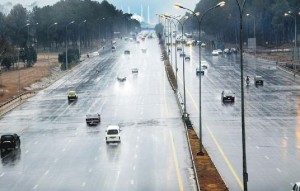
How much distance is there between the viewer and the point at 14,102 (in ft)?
323

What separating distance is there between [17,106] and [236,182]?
59.2 metres

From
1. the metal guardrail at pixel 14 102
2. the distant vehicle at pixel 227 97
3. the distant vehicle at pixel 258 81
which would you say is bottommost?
the metal guardrail at pixel 14 102

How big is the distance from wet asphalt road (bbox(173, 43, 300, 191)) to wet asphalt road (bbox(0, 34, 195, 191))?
10.3ft

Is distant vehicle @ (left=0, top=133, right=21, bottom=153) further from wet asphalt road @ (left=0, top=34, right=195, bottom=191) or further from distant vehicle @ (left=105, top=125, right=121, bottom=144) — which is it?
distant vehicle @ (left=105, top=125, right=121, bottom=144)

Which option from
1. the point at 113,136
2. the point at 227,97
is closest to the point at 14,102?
the point at 227,97

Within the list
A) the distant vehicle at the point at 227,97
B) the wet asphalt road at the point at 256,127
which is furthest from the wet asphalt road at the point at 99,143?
the distant vehicle at the point at 227,97

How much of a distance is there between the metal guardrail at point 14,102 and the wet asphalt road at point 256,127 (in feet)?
84.2

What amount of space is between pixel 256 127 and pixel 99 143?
17.0 metres

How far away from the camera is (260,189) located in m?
40.2

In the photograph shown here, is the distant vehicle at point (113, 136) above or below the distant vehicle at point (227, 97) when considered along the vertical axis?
below

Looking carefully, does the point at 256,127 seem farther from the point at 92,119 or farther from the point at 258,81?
the point at 258,81

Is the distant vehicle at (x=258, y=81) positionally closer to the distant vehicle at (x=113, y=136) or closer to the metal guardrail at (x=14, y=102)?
the metal guardrail at (x=14, y=102)

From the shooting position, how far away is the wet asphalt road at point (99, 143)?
45.4m

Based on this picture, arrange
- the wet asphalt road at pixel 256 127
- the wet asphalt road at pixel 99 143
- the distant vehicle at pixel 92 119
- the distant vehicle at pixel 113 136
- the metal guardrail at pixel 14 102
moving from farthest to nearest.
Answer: the metal guardrail at pixel 14 102 → the distant vehicle at pixel 92 119 → the distant vehicle at pixel 113 136 → the wet asphalt road at pixel 99 143 → the wet asphalt road at pixel 256 127
